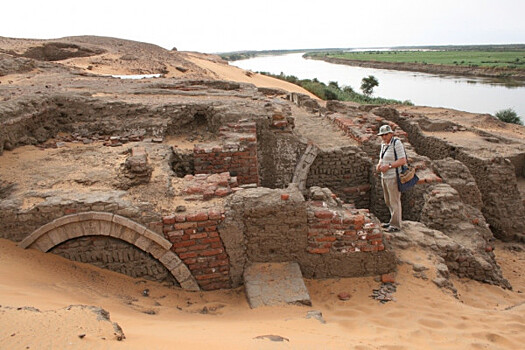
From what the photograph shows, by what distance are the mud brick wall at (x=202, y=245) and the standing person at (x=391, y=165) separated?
2.39 m

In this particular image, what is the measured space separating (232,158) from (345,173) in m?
2.58

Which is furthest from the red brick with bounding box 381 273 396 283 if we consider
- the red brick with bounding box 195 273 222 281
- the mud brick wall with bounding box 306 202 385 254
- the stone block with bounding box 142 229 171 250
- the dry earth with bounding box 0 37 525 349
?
the stone block with bounding box 142 229 171 250

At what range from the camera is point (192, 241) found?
4.54 meters

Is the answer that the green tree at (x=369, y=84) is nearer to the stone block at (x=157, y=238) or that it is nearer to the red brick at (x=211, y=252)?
the red brick at (x=211, y=252)

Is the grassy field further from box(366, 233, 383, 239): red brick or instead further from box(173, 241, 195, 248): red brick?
box(173, 241, 195, 248): red brick

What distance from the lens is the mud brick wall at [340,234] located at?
15.6 feet

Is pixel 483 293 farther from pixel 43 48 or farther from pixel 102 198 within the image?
pixel 43 48

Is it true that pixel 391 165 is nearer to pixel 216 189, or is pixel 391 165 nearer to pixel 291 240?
pixel 291 240

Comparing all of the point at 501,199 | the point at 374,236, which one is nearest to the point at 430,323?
the point at 374,236

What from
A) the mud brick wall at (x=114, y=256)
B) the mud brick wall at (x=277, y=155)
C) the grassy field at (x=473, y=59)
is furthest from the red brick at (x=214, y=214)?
the grassy field at (x=473, y=59)

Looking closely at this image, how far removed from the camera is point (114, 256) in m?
→ 4.57

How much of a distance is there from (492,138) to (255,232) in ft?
33.2

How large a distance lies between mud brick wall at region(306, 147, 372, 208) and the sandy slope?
3081mm

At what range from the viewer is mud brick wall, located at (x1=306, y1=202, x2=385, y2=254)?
4.77 metres
